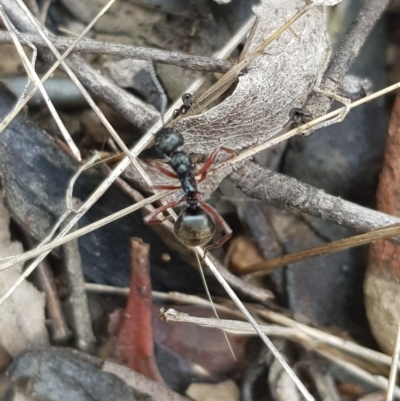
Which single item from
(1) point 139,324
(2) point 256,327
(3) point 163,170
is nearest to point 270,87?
(3) point 163,170

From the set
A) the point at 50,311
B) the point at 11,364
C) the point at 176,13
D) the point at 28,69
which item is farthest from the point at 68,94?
the point at 11,364

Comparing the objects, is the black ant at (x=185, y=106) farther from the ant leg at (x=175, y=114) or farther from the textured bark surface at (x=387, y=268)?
the textured bark surface at (x=387, y=268)

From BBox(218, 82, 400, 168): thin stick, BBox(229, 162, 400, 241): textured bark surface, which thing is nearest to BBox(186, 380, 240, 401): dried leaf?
BBox(229, 162, 400, 241): textured bark surface

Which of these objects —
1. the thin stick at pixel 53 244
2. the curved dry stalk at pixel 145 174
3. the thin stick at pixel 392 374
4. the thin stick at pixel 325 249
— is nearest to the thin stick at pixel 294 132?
the curved dry stalk at pixel 145 174

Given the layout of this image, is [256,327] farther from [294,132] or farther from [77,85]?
[77,85]

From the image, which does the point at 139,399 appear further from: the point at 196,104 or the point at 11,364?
the point at 196,104

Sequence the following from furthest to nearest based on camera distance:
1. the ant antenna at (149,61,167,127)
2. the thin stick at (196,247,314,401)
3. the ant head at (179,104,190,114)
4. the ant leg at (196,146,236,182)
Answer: the ant antenna at (149,61,167,127)
the ant head at (179,104,190,114)
the ant leg at (196,146,236,182)
the thin stick at (196,247,314,401)

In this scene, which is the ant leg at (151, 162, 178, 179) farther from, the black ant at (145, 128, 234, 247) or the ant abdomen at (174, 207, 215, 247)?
the ant abdomen at (174, 207, 215, 247)
